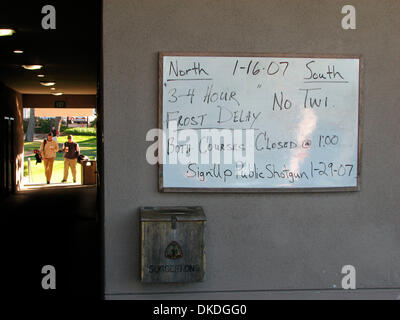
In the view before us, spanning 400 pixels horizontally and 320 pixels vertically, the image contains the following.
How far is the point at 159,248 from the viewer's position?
3.45 m

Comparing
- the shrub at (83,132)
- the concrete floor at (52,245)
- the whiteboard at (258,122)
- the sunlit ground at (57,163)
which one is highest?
the shrub at (83,132)

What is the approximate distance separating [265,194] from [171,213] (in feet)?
2.39

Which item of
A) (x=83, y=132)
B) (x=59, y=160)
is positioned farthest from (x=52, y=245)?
(x=83, y=132)

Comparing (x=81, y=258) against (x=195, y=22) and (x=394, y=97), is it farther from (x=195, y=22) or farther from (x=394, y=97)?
(x=394, y=97)

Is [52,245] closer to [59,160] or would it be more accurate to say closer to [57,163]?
[57,163]

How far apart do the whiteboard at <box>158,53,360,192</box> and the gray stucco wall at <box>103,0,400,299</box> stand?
8 cm

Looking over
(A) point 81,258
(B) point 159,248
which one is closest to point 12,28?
(A) point 81,258

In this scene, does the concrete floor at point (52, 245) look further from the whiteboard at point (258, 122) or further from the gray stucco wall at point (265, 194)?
the whiteboard at point (258, 122)

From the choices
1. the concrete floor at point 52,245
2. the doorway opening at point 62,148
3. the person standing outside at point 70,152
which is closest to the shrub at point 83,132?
the doorway opening at point 62,148

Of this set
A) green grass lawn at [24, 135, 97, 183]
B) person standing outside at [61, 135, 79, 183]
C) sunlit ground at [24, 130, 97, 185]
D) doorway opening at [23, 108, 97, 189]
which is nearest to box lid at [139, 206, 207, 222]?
doorway opening at [23, 108, 97, 189]

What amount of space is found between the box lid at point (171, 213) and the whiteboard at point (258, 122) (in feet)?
0.51

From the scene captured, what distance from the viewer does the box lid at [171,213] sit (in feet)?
11.3

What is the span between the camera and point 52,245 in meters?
7.25

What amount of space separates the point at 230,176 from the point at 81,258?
3398mm
